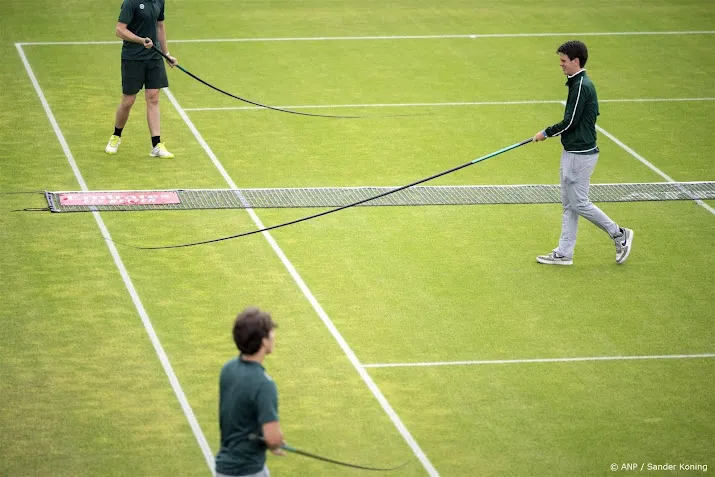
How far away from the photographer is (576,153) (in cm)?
1165

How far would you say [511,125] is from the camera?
648 inches

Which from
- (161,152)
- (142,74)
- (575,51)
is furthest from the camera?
(161,152)

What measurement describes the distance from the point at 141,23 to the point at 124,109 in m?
1.06

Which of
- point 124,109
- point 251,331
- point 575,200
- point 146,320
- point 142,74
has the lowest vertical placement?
point 146,320

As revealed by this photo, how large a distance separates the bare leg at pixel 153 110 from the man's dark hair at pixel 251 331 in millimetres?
8499

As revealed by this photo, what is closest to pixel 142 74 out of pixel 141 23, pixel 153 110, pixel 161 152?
pixel 153 110

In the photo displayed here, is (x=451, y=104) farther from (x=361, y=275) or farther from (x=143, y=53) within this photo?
(x=361, y=275)

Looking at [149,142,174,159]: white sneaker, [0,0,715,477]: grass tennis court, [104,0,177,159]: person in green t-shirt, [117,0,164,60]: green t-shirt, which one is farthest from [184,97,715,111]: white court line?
[117,0,164,60]: green t-shirt

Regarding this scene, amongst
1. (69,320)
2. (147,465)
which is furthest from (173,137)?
(147,465)

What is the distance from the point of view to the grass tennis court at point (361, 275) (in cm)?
870

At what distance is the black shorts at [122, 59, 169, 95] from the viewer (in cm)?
1437

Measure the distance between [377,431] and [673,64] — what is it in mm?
13026

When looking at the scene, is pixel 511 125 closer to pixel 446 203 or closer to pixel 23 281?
pixel 446 203

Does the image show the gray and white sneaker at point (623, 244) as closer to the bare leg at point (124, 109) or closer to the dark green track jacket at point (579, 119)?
the dark green track jacket at point (579, 119)
